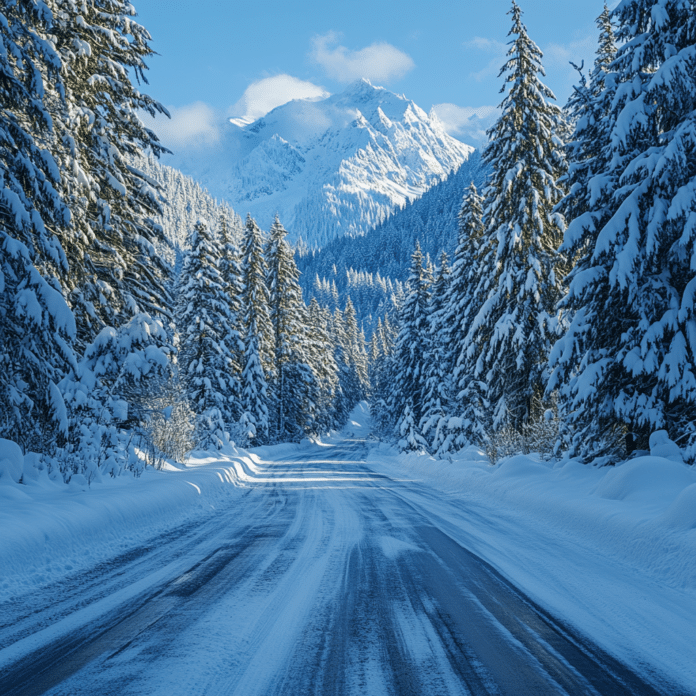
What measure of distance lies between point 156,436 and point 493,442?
11.1m

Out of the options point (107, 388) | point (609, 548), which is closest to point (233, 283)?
point (107, 388)

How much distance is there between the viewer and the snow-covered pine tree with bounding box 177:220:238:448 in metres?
26.0

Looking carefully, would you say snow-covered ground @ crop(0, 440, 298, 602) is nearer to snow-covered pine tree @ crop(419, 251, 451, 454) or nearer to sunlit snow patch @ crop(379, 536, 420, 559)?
sunlit snow patch @ crop(379, 536, 420, 559)

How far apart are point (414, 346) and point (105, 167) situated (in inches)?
881

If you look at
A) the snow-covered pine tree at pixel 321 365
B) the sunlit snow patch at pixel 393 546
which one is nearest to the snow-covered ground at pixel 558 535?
the sunlit snow patch at pixel 393 546

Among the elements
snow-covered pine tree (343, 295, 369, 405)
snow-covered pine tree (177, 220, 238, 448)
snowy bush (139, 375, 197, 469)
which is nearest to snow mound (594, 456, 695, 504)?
snowy bush (139, 375, 197, 469)

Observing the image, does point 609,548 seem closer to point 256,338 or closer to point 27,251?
point 27,251

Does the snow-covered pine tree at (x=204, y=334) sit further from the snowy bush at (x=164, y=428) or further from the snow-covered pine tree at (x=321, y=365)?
the snow-covered pine tree at (x=321, y=365)

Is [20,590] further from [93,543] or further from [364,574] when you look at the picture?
[364,574]

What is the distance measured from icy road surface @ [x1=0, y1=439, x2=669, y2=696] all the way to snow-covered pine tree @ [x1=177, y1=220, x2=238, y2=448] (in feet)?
67.9

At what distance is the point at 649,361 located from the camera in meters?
8.79

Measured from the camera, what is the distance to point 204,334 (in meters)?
26.3

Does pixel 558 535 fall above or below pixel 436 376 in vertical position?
below

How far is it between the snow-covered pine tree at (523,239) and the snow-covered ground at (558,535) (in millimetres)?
6976
